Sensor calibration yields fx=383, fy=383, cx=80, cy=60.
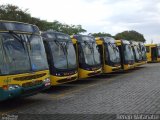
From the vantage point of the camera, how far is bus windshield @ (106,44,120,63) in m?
24.0

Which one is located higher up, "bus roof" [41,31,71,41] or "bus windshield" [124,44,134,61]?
"bus roof" [41,31,71,41]

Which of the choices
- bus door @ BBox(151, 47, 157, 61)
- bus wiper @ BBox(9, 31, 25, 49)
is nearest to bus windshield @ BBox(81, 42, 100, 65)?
bus wiper @ BBox(9, 31, 25, 49)

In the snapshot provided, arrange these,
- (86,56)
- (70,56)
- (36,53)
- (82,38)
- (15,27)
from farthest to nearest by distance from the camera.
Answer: (82,38), (86,56), (70,56), (36,53), (15,27)

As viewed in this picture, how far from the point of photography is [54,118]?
9688 mm

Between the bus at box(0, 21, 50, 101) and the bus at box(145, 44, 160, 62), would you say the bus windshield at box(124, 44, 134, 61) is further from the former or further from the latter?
the bus at box(145, 44, 160, 62)

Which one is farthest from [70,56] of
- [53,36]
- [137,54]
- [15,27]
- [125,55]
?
[137,54]

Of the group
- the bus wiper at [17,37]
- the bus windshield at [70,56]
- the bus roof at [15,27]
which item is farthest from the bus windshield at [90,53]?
the bus wiper at [17,37]

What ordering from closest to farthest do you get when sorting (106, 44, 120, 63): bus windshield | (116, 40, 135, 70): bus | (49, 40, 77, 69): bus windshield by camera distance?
(49, 40, 77, 69): bus windshield → (106, 44, 120, 63): bus windshield → (116, 40, 135, 70): bus

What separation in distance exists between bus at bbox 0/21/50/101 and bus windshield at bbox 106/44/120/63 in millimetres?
11389

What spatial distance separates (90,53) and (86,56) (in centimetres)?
67

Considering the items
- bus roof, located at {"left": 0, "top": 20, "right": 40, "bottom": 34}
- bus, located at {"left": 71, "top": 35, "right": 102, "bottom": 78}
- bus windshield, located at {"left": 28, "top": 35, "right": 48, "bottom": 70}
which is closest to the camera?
bus roof, located at {"left": 0, "top": 20, "right": 40, "bottom": 34}

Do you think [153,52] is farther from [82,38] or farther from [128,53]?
[82,38]

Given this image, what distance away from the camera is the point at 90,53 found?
20359 mm

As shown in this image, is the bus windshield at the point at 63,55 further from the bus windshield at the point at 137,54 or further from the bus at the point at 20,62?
the bus windshield at the point at 137,54
